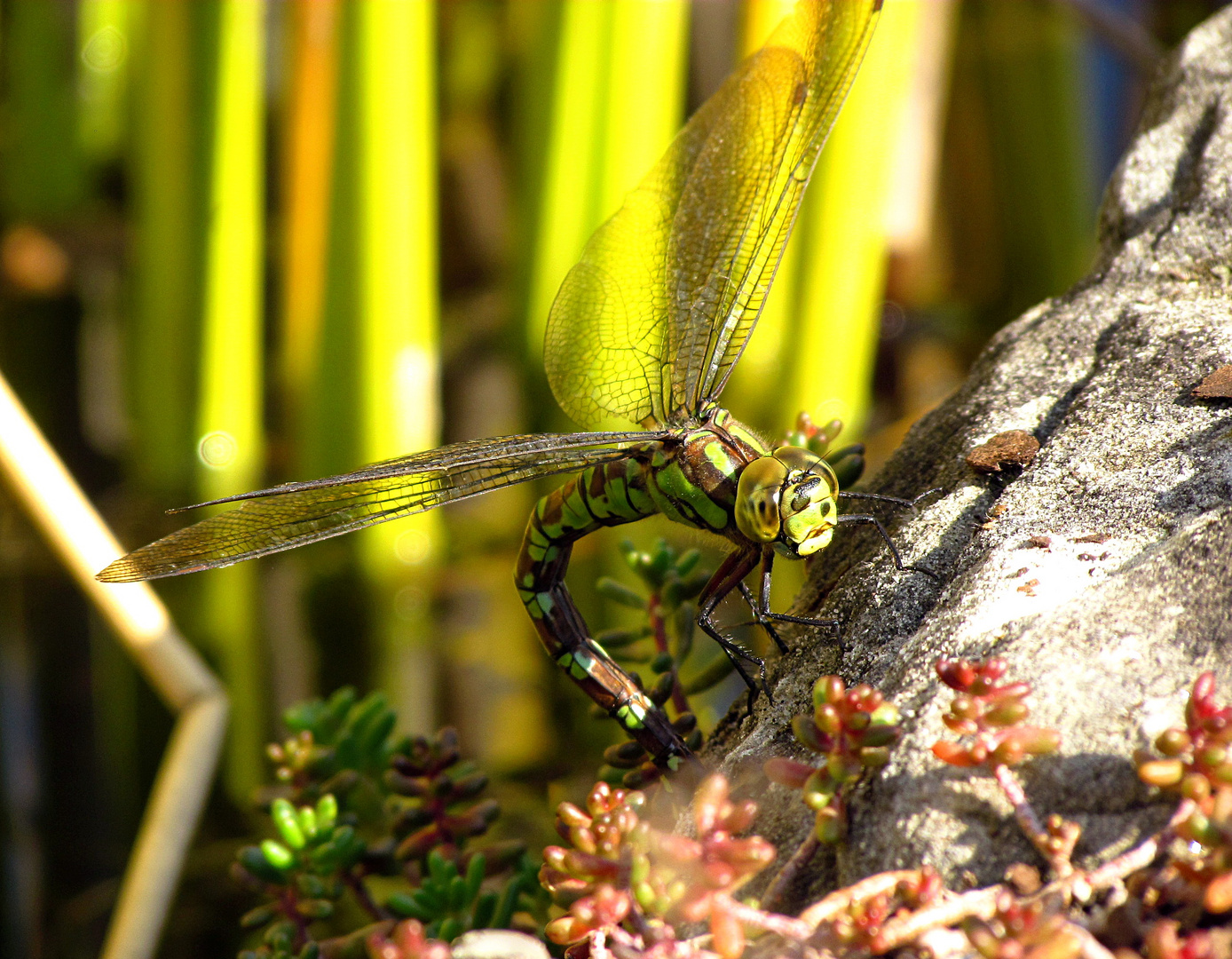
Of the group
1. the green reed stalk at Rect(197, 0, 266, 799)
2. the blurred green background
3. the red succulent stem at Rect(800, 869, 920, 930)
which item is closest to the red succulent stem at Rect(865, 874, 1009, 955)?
the red succulent stem at Rect(800, 869, 920, 930)

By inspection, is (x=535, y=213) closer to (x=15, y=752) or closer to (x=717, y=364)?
(x=717, y=364)

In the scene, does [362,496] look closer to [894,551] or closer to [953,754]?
[894,551]

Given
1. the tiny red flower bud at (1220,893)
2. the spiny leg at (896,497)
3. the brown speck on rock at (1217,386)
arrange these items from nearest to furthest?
the tiny red flower bud at (1220,893) < the brown speck on rock at (1217,386) < the spiny leg at (896,497)

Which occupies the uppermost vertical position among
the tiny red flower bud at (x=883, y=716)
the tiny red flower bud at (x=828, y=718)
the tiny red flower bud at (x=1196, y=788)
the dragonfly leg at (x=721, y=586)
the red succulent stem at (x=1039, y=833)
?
the dragonfly leg at (x=721, y=586)

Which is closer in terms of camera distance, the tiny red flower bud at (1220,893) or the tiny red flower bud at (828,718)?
the tiny red flower bud at (1220,893)

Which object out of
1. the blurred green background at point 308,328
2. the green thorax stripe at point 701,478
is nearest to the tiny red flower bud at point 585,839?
the green thorax stripe at point 701,478

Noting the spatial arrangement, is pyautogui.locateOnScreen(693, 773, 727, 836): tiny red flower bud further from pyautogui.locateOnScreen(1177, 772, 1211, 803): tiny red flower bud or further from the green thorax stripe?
the green thorax stripe

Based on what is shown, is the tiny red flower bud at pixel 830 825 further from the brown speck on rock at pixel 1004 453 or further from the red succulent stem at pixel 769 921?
the brown speck on rock at pixel 1004 453
